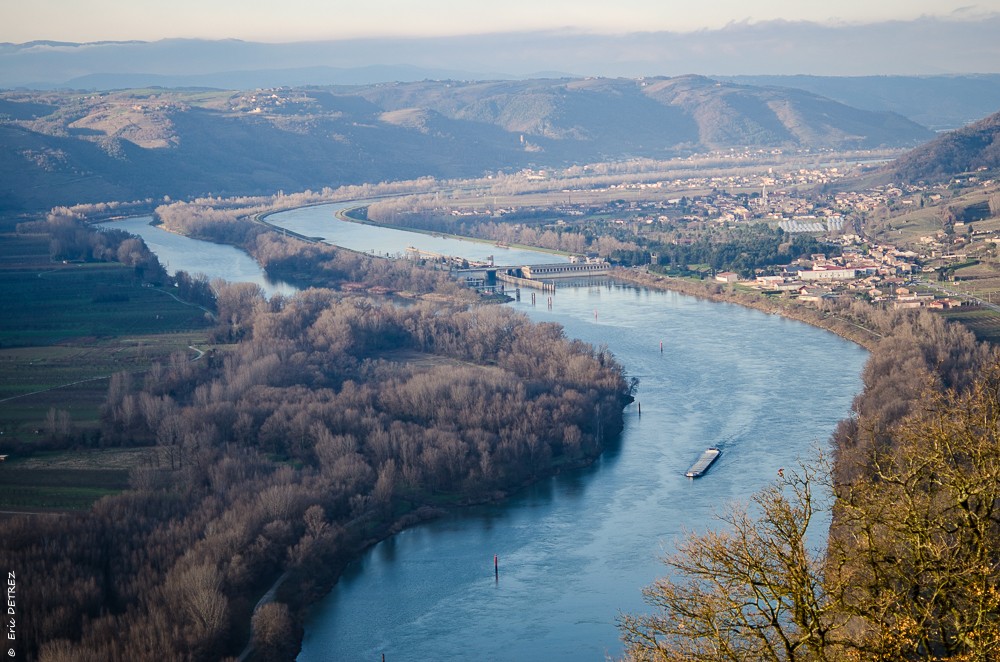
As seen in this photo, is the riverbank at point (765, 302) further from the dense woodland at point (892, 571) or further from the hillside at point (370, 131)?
the hillside at point (370, 131)

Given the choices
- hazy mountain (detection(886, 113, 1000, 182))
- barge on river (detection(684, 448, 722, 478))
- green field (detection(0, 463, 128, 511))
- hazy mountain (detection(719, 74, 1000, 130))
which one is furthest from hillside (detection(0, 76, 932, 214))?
barge on river (detection(684, 448, 722, 478))

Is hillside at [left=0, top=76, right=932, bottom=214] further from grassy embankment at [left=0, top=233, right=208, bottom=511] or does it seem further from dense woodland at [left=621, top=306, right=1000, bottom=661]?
dense woodland at [left=621, top=306, right=1000, bottom=661]

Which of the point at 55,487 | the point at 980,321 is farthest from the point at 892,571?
the point at 980,321

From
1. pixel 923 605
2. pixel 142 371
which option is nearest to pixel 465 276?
pixel 142 371

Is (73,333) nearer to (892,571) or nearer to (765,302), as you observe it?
(765,302)

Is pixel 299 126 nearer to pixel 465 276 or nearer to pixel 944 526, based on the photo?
pixel 465 276

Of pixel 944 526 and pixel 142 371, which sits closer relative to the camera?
pixel 944 526
